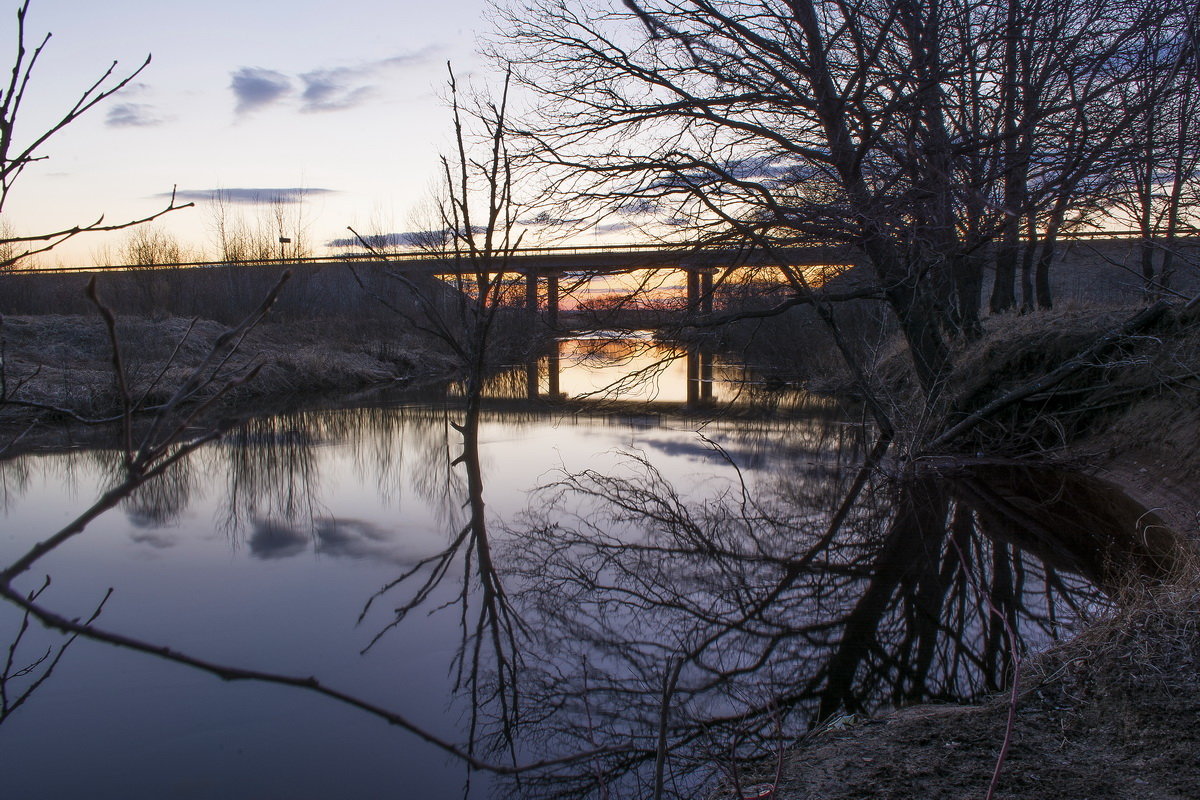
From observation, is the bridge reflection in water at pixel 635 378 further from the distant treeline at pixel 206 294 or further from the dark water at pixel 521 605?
the distant treeline at pixel 206 294

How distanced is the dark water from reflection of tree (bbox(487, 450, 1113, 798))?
2 cm

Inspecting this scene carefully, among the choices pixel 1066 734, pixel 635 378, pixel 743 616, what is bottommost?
pixel 743 616

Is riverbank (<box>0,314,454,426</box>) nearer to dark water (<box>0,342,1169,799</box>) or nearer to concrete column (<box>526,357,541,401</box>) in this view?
concrete column (<box>526,357,541,401</box>)

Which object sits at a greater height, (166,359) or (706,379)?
(166,359)

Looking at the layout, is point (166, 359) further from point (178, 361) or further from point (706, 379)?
point (706, 379)

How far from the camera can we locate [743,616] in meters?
5.61

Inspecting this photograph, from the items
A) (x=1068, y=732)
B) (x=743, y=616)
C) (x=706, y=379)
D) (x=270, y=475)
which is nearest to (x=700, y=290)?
(x=270, y=475)

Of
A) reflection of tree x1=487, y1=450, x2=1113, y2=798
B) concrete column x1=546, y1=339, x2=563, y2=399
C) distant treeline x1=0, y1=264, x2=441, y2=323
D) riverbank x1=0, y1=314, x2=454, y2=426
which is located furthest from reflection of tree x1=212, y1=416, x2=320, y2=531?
distant treeline x1=0, y1=264, x2=441, y2=323

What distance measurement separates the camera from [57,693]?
443 centimetres

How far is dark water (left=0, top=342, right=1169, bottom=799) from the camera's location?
12.7 feet

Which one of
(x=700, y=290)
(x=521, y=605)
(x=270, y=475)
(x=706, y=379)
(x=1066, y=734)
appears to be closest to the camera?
A: (x=1066, y=734)

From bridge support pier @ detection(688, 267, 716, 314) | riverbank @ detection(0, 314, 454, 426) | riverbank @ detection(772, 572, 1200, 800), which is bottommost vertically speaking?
riverbank @ detection(772, 572, 1200, 800)

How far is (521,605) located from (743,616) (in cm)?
145

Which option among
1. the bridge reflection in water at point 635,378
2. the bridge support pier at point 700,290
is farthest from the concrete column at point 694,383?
the bridge support pier at point 700,290
